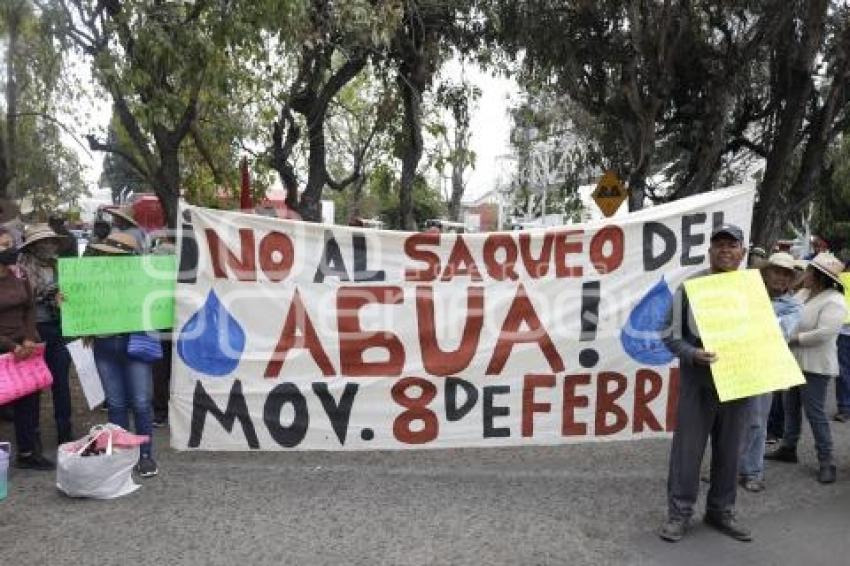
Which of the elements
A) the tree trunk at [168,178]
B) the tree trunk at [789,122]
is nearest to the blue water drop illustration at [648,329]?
the tree trunk at [168,178]

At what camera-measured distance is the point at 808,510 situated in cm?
495

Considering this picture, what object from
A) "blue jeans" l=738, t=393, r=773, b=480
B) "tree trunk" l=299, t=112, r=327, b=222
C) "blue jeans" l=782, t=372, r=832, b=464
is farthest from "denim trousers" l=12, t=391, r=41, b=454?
"tree trunk" l=299, t=112, r=327, b=222

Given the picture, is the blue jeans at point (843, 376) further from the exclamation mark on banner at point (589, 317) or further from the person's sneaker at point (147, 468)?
the person's sneaker at point (147, 468)

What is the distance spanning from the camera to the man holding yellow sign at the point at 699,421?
169 inches

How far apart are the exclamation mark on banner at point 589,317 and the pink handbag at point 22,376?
370 cm

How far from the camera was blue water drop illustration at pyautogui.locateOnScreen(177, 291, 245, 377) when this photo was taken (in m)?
5.29

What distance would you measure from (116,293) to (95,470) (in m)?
1.16

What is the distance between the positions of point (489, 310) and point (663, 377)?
135cm

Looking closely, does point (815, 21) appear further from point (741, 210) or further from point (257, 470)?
point (257, 470)

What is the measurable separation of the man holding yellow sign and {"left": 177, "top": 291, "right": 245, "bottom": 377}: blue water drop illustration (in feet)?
9.32

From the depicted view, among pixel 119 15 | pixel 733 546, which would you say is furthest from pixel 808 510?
pixel 119 15

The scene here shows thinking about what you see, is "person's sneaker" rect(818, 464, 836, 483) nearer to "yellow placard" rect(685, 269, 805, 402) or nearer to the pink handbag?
"yellow placard" rect(685, 269, 805, 402)

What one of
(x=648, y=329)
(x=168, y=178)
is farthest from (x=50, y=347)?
(x=648, y=329)

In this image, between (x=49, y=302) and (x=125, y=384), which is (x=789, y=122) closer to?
(x=125, y=384)
